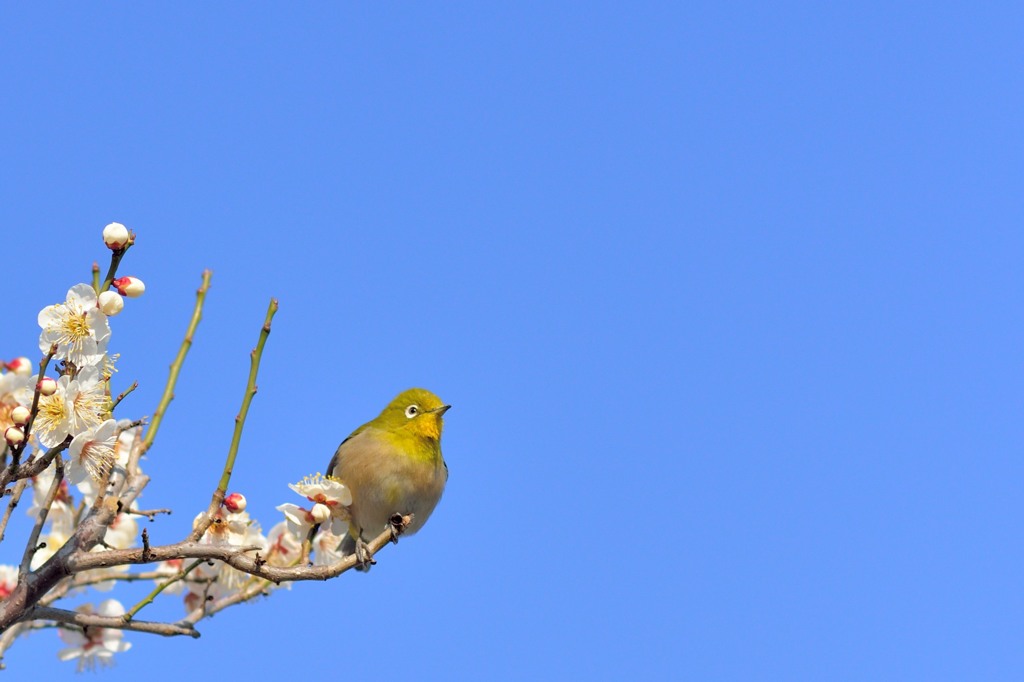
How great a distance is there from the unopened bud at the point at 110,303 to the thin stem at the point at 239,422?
0.81 m

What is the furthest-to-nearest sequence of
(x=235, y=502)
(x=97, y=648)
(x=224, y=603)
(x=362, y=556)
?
(x=97, y=648)
(x=224, y=603)
(x=235, y=502)
(x=362, y=556)

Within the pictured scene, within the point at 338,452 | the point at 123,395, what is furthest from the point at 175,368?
the point at 338,452

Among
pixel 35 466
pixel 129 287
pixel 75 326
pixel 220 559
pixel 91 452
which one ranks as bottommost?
pixel 220 559

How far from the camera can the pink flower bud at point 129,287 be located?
5.23 meters

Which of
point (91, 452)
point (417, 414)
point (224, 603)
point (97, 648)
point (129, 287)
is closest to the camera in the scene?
point (91, 452)

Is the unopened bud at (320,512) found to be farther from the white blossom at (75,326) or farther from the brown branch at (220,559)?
the white blossom at (75,326)

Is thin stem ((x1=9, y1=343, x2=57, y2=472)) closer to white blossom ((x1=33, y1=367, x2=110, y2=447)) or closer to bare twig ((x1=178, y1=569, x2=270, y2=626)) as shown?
white blossom ((x1=33, y1=367, x2=110, y2=447))

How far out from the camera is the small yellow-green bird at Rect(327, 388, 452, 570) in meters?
7.75

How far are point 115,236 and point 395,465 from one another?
10.9 feet

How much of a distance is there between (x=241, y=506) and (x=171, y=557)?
70cm

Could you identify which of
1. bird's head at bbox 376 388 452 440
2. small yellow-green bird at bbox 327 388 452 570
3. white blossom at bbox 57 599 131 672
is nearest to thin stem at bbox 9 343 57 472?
small yellow-green bird at bbox 327 388 452 570

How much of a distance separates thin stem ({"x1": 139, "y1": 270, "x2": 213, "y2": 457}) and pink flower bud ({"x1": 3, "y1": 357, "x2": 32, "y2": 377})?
70cm

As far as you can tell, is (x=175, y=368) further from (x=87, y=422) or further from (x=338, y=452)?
(x=338, y=452)

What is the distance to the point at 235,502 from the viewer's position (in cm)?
546
